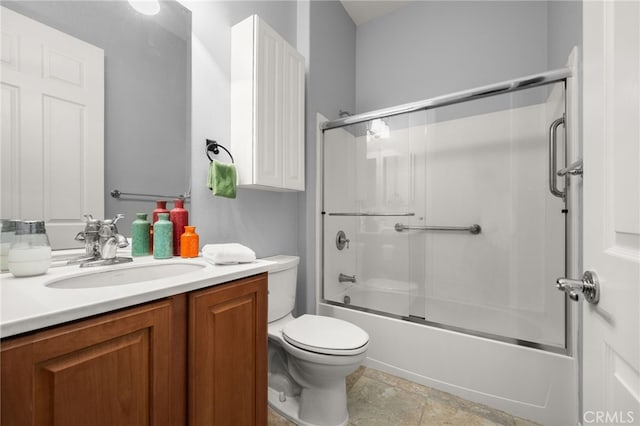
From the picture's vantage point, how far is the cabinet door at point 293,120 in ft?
5.33

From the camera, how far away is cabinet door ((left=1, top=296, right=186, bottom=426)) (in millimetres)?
477

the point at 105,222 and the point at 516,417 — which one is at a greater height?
the point at 105,222

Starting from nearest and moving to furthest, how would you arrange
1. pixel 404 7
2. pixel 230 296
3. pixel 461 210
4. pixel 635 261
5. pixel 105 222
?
pixel 635 261 < pixel 230 296 < pixel 105 222 < pixel 461 210 < pixel 404 7

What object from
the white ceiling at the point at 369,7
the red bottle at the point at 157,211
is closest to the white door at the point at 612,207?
the red bottle at the point at 157,211

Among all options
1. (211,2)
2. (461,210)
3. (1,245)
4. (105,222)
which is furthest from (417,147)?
(1,245)

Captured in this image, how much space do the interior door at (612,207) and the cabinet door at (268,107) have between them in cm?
124

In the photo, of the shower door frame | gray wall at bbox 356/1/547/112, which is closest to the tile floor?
the shower door frame

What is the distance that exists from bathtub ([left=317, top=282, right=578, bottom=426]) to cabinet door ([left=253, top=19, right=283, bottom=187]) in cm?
112

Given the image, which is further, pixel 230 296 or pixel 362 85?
pixel 362 85

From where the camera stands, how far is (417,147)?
2115mm

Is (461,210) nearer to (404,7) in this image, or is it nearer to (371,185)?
(371,185)

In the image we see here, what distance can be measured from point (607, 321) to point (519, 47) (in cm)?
223

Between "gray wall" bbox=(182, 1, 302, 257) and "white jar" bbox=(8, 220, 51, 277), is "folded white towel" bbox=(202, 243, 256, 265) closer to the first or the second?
"gray wall" bbox=(182, 1, 302, 257)

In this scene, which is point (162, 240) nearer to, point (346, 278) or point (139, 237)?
point (139, 237)
